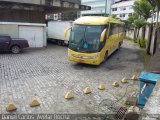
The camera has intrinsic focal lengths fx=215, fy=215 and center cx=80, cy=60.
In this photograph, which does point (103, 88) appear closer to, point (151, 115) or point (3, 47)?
point (151, 115)

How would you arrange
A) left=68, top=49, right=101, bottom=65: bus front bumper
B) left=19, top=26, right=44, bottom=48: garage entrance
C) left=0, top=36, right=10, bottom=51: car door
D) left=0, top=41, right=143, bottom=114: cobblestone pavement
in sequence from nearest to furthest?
left=0, top=41, right=143, bottom=114: cobblestone pavement < left=68, top=49, right=101, bottom=65: bus front bumper < left=0, top=36, right=10, bottom=51: car door < left=19, top=26, right=44, bottom=48: garage entrance

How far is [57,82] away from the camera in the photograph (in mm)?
10289

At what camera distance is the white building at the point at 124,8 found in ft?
232

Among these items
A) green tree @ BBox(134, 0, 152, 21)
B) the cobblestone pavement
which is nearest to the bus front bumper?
the cobblestone pavement

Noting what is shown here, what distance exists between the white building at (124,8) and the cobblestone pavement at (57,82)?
5847 cm

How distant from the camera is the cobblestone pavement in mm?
7590

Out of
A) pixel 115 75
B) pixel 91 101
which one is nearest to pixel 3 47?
pixel 115 75

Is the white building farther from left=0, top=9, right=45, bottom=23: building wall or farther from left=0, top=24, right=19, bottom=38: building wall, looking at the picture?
left=0, top=24, right=19, bottom=38: building wall

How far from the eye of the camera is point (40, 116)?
6750mm

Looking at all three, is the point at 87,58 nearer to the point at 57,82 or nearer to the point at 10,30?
the point at 57,82

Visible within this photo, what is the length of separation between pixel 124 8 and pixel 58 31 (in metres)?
55.9

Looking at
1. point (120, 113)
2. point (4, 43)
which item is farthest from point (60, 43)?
point (120, 113)

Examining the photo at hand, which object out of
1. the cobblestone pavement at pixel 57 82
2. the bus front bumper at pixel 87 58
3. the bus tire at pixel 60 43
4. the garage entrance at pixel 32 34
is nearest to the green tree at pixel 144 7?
the bus tire at pixel 60 43

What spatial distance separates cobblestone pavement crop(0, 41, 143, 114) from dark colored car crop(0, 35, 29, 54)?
110 inches
